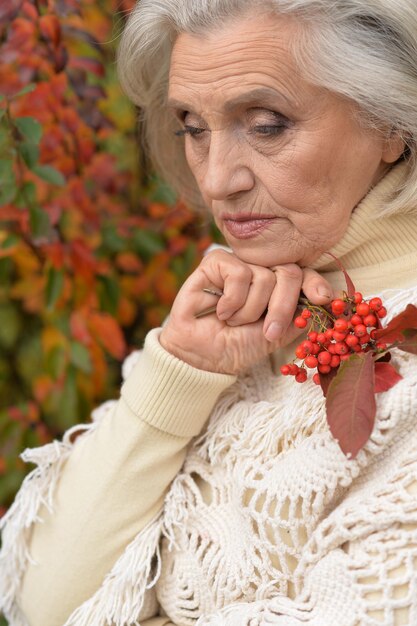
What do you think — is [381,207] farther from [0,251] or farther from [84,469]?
[0,251]

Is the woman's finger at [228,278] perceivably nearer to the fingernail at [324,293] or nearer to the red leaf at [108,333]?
the fingernail at [324,293]

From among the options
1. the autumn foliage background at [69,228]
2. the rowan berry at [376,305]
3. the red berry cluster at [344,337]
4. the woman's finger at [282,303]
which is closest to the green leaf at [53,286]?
the autumn foliage background at [69,228]

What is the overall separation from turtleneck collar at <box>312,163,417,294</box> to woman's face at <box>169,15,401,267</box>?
18 millimetres

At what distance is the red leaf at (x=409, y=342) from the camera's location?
1.13 meters

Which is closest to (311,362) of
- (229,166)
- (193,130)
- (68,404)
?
(229,166)

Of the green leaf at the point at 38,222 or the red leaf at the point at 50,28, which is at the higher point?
the red leaf at the point at 50,28

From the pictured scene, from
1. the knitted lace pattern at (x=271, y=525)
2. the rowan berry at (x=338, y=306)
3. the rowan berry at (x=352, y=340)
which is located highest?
the rowan berry at (x=338, y=306)

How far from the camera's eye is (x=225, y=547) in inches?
55.4

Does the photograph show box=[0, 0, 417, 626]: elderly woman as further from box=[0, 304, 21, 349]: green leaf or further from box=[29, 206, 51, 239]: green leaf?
box=[0, 304, 21, 349]: green leaf

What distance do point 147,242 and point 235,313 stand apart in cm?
94

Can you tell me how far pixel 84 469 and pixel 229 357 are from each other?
362 millimetres

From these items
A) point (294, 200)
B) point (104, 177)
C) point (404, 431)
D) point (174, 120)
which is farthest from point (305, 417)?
point (104, 177)

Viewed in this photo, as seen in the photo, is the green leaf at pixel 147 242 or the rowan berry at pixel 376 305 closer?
the rowan berry at pixel 376 305

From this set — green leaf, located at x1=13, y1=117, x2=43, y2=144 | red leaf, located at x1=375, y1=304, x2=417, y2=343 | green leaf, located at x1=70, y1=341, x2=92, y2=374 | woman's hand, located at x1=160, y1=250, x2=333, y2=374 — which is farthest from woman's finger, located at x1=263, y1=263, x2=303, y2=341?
green leaf, located at x1=70, y1=341, x2=92, y2=374
